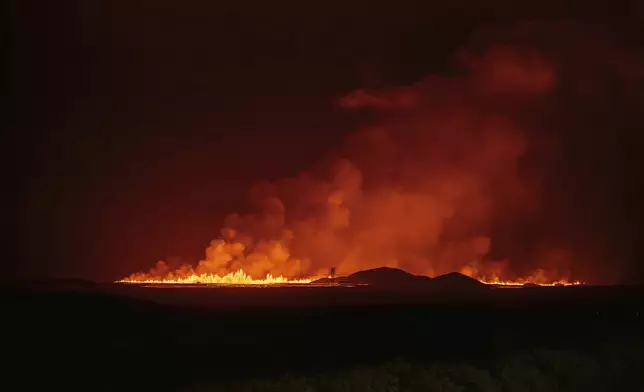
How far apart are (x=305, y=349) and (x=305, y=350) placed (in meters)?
0.44

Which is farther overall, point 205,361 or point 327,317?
point 327,317

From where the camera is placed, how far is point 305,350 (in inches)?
1743

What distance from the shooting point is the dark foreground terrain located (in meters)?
32.3

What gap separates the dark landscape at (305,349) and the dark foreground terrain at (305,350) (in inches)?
2.9

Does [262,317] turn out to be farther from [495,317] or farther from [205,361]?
[205,361]

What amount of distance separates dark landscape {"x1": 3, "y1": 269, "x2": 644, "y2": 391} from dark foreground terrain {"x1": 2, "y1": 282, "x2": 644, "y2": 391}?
7 centimetres

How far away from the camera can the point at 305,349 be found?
1761 inches

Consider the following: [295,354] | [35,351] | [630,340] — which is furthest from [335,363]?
[630,340]

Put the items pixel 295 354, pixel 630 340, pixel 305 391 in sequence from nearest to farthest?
pixel 305 391 < pixel 295 354 < pixel 630 340

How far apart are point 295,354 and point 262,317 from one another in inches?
929

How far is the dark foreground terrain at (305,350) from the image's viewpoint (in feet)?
106

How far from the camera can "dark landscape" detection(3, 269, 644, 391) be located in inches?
1280

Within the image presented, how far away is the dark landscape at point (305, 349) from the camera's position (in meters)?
32.5

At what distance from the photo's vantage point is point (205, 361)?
128ft
